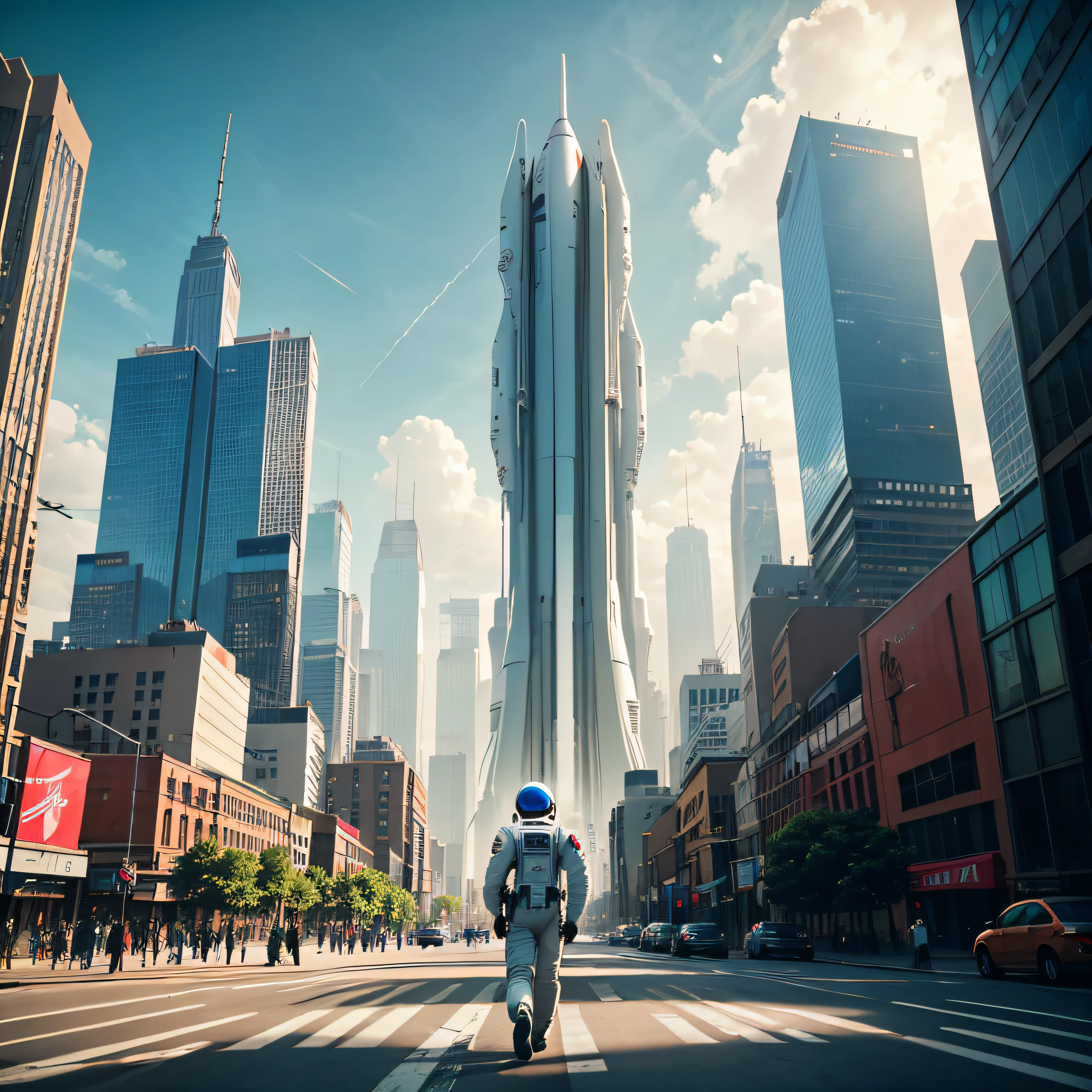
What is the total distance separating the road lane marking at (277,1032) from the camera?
30.7 feet

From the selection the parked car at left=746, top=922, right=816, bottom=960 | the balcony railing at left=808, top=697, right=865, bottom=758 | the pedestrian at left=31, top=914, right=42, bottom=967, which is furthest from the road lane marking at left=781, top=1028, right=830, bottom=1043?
the pedestrian at left=31, top=914, right=42, bottom=967

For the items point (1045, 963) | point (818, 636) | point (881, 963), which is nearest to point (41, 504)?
point (818, 636)

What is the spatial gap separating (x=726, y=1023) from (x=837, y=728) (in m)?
→ 50.0

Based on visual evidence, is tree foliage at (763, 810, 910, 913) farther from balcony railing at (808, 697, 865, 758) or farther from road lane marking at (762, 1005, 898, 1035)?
road lane marking at (762, 1005, 898, 1035)

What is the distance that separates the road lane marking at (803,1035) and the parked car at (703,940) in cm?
3011

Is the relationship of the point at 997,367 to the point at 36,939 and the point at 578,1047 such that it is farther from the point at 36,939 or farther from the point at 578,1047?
the point at 578,1047

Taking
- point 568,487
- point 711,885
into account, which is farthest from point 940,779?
point 568,487

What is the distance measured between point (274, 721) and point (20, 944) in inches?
5043

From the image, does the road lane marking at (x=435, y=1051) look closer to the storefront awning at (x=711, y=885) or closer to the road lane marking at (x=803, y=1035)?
the road lane marking at (x=803, y=1035)

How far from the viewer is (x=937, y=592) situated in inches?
1665

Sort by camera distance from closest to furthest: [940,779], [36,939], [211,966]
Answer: [211,966], [940,779], [36,939]

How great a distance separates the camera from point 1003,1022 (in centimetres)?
1099

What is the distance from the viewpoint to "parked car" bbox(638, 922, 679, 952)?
4909cm

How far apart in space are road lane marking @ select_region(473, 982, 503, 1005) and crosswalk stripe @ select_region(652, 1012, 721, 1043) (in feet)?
12.3
